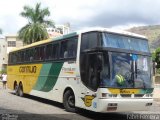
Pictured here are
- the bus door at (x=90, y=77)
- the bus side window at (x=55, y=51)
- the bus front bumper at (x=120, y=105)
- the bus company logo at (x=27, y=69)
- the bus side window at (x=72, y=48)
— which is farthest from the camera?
A: the bus company logo at (x=27, y=69)

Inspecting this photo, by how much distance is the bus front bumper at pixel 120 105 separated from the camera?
13.3 metres

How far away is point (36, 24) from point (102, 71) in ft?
154

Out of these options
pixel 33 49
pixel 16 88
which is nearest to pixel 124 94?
pixel 33 49

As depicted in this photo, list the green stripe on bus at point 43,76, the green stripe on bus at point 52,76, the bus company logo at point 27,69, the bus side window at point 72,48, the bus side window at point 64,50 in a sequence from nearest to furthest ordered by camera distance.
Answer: the bus side window at point 72,48 → the bus side window at point 64,50 → the green stripe on bus at point 52,76 → the green stripe on bus at point 43,76 → the bus company logo at point 27,69

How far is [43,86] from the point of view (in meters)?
19.3

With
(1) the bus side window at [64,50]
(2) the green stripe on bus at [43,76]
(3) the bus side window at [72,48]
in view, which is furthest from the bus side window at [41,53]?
(3) the bus side window at [72,48]

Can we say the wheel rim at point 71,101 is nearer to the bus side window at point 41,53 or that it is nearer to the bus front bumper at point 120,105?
the bus front bumper at point 120,105

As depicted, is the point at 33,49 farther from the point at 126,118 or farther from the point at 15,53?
the point at 126,118

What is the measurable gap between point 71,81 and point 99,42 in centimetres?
271

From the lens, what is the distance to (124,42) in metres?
14.7

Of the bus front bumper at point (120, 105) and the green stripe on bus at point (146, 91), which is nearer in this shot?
the bus front bumper at point (120, 105)

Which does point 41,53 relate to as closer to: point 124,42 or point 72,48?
point 72,48

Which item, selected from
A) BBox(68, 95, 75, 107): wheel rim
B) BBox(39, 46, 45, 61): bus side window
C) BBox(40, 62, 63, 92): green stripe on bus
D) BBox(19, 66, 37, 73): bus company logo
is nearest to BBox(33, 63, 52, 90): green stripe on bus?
BBox(40, 62, 63, 92): green stripe on bus

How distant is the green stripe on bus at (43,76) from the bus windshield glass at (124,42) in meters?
4.80
